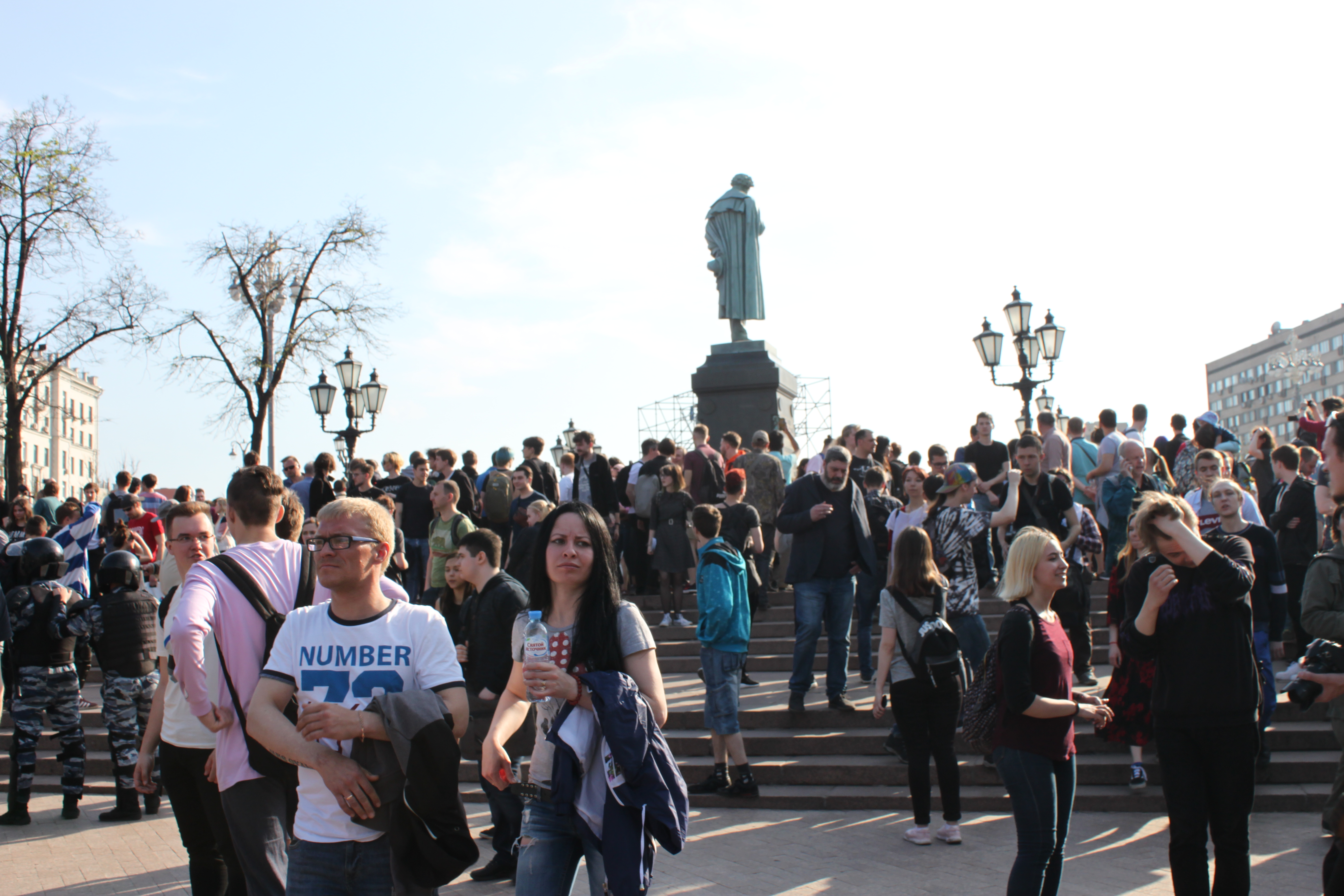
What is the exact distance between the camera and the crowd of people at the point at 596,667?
10.1ft

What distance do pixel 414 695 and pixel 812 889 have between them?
334 centimetres

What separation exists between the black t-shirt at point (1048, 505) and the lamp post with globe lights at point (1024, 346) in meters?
4.78

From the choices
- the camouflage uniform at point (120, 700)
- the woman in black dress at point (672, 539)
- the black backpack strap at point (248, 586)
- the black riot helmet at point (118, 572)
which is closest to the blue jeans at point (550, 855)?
the black backpack strap at point (248, 586)

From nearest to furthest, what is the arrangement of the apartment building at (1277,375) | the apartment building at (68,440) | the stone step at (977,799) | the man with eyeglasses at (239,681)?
1. the man with eyeglasses at (239,681)
2. the stone step at (977,799)
3. the apartment building at (68,440)
4. the apartment building at (1277,375)

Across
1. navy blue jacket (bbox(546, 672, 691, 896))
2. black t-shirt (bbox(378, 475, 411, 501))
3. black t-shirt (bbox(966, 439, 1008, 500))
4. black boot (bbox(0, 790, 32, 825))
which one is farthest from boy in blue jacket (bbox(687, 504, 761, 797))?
black t-shirt (bbox(378, 475, 411, 501))

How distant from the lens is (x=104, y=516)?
14.6m

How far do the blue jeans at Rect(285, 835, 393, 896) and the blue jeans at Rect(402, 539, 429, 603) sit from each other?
993 cm

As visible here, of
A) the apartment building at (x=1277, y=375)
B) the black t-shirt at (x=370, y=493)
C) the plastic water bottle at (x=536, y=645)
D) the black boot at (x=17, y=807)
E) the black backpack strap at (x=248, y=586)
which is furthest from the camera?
the apartment building at (x=1277, y=375)

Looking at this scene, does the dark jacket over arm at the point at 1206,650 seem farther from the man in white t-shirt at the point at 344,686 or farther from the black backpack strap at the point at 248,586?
the black backpack strap at the point at 248,586

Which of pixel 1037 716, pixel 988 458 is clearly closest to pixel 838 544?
pixel 1037 716

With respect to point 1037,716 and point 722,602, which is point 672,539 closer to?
point 722,602

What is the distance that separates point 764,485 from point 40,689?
7.63 meters

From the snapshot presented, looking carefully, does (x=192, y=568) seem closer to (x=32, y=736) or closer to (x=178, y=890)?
(x=178, y=890)

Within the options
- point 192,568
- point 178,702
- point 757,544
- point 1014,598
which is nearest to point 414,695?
point 192,568
